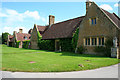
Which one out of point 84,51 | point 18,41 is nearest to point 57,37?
point 84,51

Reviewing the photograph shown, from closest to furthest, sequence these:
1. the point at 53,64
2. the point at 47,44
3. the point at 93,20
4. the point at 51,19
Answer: the point at 53,64, the point at 93,20, the point at 47,44, the point at 51,19

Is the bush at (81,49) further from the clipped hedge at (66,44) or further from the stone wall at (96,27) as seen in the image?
the clipped hedge at (66,44)

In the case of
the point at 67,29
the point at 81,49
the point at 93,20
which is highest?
the point at 93,20

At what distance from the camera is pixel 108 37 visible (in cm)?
1498

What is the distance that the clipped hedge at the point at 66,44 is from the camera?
830 inches

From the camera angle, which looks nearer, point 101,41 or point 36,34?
point 101,41

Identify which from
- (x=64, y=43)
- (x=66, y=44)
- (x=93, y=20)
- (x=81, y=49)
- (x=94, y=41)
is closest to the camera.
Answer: (x=94, y=41)

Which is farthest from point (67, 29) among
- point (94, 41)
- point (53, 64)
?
point (53, 64)

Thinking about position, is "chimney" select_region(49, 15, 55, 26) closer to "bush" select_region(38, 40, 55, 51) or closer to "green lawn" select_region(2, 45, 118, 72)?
"bush" select_region(38, 40, 55, 51)

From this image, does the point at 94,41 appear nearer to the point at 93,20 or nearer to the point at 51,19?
the point at 93,20

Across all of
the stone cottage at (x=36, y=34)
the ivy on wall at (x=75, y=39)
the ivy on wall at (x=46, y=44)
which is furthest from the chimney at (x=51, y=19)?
the ivy on wall at (x=75, y=39)

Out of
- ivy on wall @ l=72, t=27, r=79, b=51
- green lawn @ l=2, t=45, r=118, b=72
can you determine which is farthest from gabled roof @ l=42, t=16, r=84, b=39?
green lawn @ l=2, t=45, r=118, b=72

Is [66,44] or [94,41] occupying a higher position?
[94,41]

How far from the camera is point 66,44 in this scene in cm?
2202
